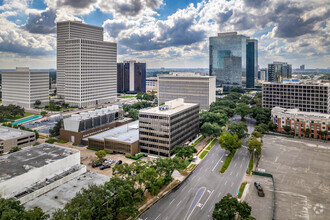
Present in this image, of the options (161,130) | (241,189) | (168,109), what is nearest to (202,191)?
(241,189)

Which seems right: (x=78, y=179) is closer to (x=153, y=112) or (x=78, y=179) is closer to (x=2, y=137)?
(x=153, y=112)

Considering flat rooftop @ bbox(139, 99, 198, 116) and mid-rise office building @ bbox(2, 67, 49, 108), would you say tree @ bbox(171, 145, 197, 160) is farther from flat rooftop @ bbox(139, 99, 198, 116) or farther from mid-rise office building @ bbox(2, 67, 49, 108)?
mid-rise office building @ bbox(2, 67, 49, 108)

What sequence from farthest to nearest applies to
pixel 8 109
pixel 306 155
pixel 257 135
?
pixel 8 109 → pixel 257 135 → pixel 306 155

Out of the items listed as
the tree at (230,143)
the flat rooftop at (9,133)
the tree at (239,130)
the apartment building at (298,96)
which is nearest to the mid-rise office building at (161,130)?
the tree at (230,143)

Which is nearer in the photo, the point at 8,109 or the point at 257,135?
the point at 257,135

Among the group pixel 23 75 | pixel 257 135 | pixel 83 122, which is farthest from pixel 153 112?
pixel 23 75

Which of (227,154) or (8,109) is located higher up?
(8,109)
